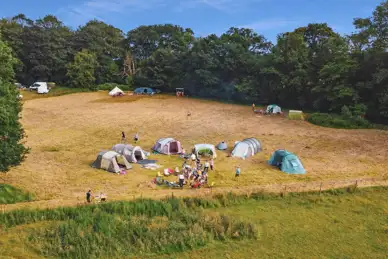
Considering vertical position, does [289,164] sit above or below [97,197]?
above

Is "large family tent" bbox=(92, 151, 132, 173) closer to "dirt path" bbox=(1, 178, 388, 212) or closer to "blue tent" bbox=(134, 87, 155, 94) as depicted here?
"dirt path" bbox=(1, 178, 388, 212)

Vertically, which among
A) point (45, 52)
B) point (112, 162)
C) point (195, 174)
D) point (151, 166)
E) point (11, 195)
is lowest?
point (11, 195)

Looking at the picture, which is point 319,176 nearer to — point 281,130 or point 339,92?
point 281,130

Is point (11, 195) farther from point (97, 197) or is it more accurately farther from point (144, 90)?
point (144, 90)

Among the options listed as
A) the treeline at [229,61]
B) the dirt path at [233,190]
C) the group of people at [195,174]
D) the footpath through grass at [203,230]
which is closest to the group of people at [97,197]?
the dirt path at [233,190]

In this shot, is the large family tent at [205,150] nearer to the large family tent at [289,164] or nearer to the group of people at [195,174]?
the group of people at [195,174]

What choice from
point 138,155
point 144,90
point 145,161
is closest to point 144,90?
point 144,90

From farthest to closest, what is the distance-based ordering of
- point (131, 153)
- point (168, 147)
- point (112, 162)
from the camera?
point (168, 147), point (131, 153), point (112, 162)

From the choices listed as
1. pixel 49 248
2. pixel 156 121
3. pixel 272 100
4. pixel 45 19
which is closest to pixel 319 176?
pixel 49 248
